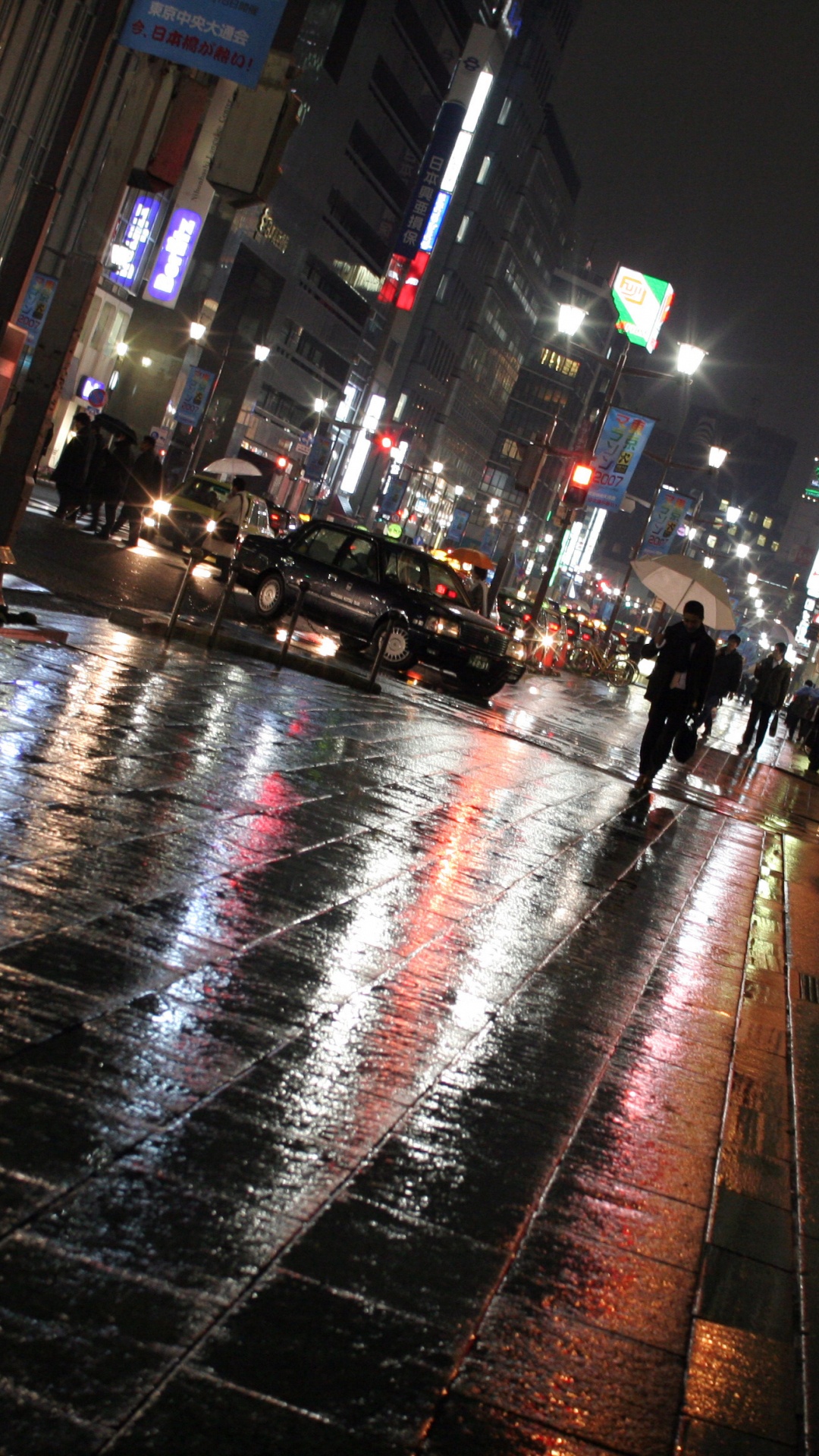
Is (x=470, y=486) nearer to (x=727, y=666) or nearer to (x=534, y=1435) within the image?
(x=727, y=666)

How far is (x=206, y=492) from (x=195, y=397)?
2262cm

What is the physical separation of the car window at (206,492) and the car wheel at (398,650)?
11.2 meters

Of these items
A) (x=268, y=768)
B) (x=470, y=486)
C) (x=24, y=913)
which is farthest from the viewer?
(x=470, y=486)

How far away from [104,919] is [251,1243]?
1.93 meters

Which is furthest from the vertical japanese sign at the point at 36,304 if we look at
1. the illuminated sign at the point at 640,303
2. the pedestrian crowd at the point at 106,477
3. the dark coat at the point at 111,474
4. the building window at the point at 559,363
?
the building window at the point at 559,363

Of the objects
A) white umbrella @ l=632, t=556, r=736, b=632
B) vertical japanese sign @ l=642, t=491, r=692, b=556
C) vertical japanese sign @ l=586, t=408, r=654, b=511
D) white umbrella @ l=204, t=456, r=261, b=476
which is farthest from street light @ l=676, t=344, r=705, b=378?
white umbrella @ l=632, t=556, r=736, b=632

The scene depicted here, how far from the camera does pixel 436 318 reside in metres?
117

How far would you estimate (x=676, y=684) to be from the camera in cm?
1428

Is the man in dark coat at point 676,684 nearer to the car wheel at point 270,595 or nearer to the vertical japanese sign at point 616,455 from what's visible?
the car wheel at point 270,595

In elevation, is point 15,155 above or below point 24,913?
above

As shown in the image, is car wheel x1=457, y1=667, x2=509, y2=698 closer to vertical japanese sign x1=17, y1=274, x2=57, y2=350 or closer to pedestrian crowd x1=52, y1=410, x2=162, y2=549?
pedestrian crowd x1=52, y1=410, x2=162, y2=549

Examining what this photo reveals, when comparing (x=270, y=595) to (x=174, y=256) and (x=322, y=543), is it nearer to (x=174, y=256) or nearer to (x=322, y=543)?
(x=322, y=543)

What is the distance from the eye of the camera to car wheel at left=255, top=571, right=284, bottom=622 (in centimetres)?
1880

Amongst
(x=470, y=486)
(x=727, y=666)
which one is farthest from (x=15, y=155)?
(x=470, y=486)
